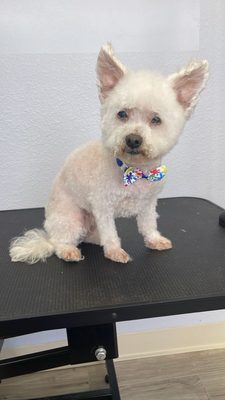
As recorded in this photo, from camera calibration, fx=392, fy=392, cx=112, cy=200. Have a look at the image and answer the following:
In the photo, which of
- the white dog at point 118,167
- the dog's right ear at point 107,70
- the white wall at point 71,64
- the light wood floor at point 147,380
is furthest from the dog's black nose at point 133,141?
the light wood floor at point 147,380

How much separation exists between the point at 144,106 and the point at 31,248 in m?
0.41

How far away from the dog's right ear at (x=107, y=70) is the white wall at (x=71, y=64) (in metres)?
0.45

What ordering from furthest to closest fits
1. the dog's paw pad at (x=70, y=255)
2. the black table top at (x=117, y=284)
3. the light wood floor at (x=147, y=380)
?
the light wood floor at (x=147, y=380) < the dog's paw pad at (x=70, y=255) < the black table top at (x=117, y=284)

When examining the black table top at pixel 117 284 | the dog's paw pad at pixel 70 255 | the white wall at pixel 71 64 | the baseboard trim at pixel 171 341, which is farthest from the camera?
the baseboard trim at pixel 171 341

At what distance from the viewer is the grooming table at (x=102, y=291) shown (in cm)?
65

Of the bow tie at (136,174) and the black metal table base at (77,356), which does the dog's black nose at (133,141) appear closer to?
the bow tie at (136,174)

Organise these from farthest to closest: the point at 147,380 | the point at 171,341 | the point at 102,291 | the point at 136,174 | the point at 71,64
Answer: the point at 171,341 < the point at 147,380 < the point at 71,64 < the point at 136,174 < the point at 102,291

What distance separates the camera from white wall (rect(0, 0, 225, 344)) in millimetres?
1191

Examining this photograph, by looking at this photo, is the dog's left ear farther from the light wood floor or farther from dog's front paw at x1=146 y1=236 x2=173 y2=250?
the light wood floor

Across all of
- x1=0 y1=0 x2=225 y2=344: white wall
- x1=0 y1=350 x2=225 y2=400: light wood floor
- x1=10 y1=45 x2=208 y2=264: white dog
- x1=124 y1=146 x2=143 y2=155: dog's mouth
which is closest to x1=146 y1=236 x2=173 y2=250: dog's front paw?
x1=10 y1=45 x2=208 y2=264: white dog

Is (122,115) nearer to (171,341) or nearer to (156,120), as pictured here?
(156,120)

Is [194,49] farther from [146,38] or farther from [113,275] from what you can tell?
[113,275]

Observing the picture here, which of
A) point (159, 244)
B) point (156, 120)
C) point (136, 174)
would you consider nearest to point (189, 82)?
point (156, 120)

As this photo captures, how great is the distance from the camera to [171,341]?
152 centimetres
